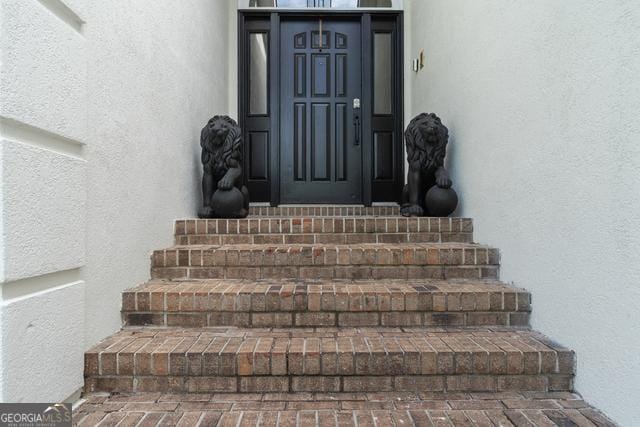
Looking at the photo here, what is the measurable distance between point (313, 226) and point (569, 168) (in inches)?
58.3

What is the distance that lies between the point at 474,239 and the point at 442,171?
21.9 inches

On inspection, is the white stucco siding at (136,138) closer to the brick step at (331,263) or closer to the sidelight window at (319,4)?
the brick step at (331,263)

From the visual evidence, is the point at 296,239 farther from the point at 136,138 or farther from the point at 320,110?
the point at 320,110

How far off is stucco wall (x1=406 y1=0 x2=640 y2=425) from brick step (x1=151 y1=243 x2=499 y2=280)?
20 centimetres

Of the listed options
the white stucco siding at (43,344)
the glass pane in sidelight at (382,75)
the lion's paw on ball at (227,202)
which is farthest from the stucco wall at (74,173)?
the glass pane in sidelight at (382,75)

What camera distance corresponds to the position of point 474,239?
247cm

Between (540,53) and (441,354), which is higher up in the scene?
(540,53)

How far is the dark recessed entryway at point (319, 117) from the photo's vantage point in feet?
12.8

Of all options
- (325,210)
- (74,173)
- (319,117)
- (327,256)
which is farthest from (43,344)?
(319,117)

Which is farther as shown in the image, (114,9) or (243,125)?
(243,125)

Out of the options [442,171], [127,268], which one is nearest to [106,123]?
[127,268]

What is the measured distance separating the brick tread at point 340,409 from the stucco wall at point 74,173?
0.73 feet

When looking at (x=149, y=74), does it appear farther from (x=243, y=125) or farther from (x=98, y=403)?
(x=243, y=125)

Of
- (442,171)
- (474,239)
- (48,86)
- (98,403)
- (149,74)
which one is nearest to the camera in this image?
(48,86)
